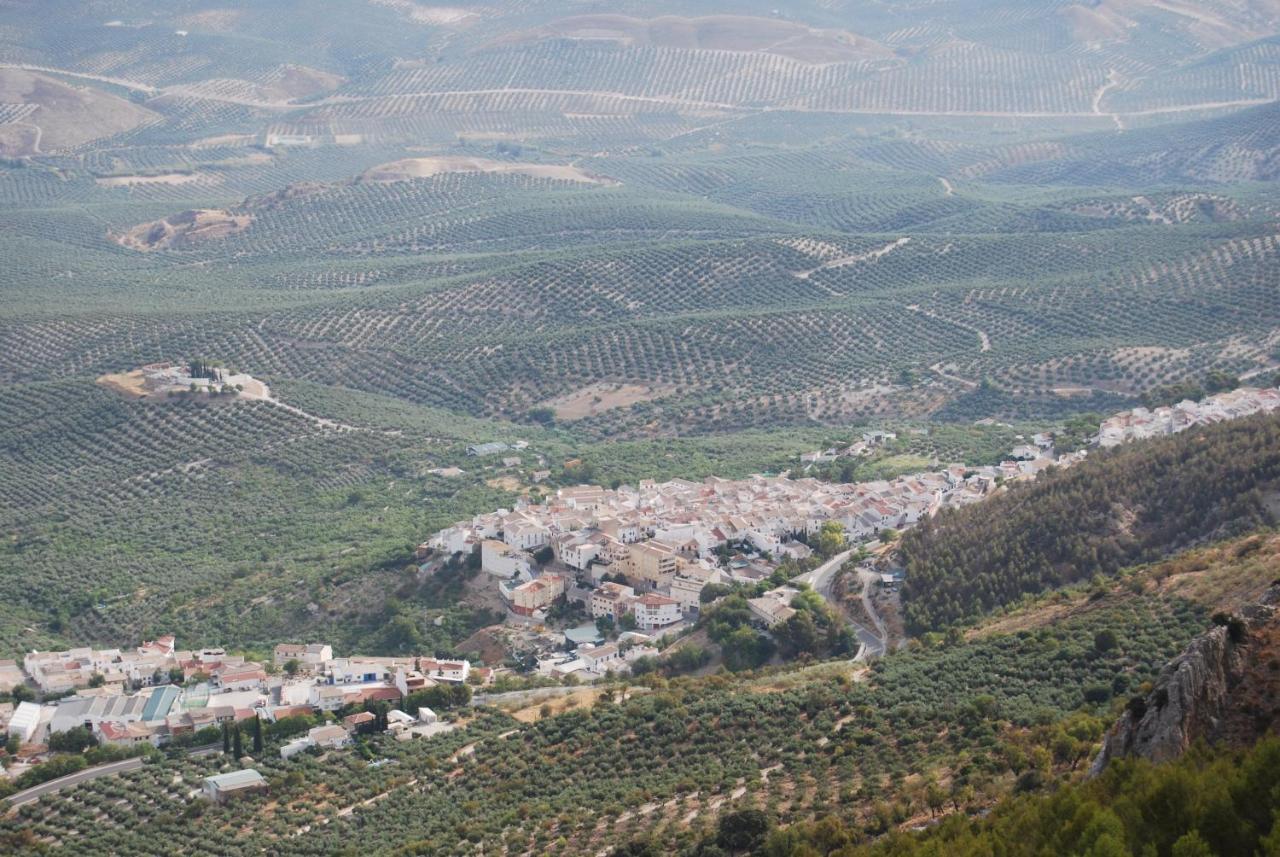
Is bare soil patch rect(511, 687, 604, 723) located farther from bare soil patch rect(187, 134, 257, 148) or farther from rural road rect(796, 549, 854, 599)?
bare soil patch rect(187, 134, 257, 148)

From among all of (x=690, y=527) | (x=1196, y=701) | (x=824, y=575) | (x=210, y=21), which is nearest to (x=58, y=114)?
(x=210, y=21)

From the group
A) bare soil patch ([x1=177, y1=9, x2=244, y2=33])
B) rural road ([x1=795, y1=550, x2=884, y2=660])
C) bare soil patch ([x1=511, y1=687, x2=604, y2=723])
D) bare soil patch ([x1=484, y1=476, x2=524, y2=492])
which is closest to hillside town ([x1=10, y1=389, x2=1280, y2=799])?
rural road ([x1=795, y1=550, x2=884, y2=660])

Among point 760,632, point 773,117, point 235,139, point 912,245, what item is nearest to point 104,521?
point 760,632

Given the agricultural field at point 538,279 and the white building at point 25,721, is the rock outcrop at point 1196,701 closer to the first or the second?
the white building at point 25,721

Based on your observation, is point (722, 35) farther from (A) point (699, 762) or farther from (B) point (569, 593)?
(A) point (699, 762)

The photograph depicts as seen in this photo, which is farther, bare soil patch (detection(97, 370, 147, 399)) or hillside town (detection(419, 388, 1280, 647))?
bare soil patch (detection(97, 370, 147, 399))

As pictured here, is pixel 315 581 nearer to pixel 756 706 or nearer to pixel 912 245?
pixel 756 706
